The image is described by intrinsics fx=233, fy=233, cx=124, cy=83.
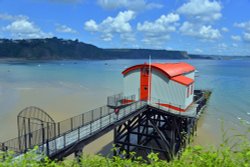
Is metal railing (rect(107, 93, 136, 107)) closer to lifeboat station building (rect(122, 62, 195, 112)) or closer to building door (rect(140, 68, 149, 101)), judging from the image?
lifeboat station building (rect(122, 62, 195, 112))

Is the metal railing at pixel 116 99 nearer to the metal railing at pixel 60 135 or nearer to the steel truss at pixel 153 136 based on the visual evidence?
the metal railing at pixel 60 135

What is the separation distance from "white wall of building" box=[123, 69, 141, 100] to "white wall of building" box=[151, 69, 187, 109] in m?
1.20

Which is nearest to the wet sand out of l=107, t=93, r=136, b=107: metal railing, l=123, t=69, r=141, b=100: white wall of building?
l=107, t=93, r=136, b=107: metal railing

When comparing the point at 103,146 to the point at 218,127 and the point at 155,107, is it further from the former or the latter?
the point at 218,127

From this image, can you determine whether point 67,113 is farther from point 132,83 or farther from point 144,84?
point 144,84

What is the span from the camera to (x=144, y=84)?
1839cm

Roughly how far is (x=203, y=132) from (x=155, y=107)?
12.0 m

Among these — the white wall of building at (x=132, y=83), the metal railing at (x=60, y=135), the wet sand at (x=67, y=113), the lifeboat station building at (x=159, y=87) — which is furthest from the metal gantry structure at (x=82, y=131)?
the wet sand at (x=67, y=113)

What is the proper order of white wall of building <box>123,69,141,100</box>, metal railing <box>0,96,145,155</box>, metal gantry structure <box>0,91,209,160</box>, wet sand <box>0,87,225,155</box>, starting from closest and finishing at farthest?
metal railing <box>0,96,145,155</box> < metal gantry structure <box>0,91,209,160</box> < white wall of building <box>123,69,141,100</box> < wet sand <box>0,87,225,155</box>

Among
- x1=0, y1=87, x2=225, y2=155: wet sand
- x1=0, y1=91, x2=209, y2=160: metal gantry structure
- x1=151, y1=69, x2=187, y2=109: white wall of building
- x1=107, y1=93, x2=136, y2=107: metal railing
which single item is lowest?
Answer: x1=0, y1=87, x2=225, y2=155: wet sand

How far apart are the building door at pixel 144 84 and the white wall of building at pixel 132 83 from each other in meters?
0.26

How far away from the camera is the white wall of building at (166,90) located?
1795 centimetres

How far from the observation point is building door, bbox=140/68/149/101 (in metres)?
18.3

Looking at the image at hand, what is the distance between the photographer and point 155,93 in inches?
723
